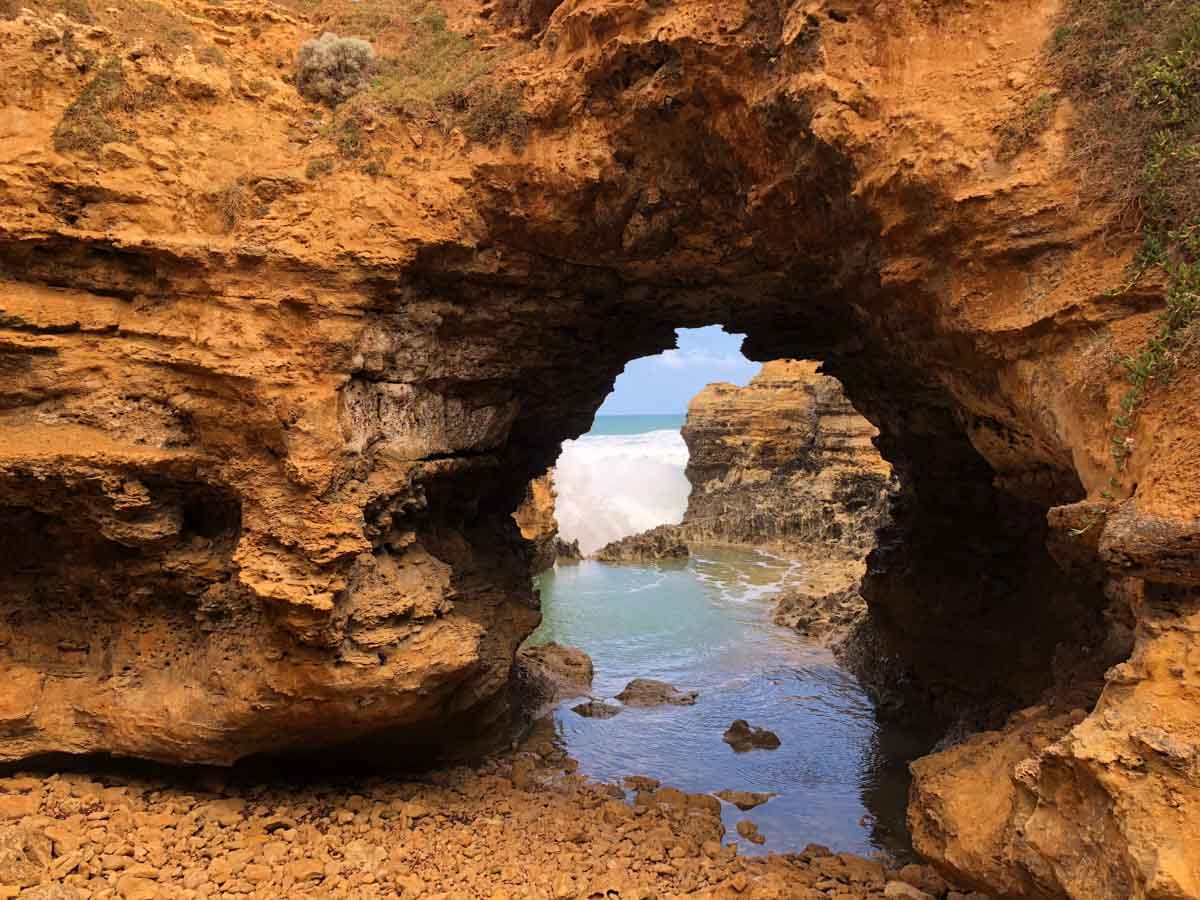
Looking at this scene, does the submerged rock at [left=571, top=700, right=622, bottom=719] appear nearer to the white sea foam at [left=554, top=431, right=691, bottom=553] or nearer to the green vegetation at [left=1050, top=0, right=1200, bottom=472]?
the green vegetation at [left=1050, top=0, right=1200, bottom=472]

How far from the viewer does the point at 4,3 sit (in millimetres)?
7520

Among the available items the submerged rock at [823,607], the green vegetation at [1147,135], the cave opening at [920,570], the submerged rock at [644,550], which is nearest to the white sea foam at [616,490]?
the submerged rock at [644,550]

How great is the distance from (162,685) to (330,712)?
1543 millimetres

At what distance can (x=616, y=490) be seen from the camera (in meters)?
58.2

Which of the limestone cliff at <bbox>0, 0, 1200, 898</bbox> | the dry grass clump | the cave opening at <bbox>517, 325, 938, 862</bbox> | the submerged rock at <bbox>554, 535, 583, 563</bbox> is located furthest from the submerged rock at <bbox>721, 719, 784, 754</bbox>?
the submerged rock at <bbox>554, 535, 583, 563</bbox>

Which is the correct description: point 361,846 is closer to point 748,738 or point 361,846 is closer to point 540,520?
point 748,738

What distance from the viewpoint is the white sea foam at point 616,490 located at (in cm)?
5119

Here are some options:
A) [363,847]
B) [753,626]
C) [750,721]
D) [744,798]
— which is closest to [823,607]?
[753,626]

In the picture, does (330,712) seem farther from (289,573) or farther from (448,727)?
(448,727)

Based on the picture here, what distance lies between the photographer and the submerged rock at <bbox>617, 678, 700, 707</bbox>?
42.1ft

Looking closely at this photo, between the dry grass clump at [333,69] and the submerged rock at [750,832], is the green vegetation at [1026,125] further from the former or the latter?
the submerged rock at [750,832]

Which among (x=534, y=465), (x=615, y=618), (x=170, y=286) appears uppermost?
(x=170, y=286)

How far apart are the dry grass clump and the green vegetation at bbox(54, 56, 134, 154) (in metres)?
1.79

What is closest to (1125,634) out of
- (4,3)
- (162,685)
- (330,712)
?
(330,712)
